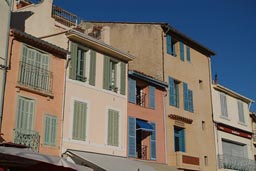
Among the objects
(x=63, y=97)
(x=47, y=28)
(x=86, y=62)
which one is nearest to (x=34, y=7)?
(x=47, y=28)

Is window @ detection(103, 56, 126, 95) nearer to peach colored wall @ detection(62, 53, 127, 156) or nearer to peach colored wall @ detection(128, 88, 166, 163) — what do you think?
peach colored wall @ detection(62, 53, 127, 156)

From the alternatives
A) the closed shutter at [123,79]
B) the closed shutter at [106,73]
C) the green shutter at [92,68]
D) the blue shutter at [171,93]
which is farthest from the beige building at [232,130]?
the green shutter at [92,68]

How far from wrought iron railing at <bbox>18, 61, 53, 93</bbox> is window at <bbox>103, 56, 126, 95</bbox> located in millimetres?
4232

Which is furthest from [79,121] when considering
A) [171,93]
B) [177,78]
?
[177,78]

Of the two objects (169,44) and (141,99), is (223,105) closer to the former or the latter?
(169,44)

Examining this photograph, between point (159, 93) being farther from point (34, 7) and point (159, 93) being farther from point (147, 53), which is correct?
point (34, 7)

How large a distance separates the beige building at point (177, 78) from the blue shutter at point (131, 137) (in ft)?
11.1

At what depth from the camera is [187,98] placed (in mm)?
29234

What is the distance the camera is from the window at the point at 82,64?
20.7 meters

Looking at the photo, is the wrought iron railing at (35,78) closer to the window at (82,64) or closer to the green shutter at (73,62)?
the green shutter at (73,62)

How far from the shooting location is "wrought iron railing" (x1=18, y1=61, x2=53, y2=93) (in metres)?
17.9

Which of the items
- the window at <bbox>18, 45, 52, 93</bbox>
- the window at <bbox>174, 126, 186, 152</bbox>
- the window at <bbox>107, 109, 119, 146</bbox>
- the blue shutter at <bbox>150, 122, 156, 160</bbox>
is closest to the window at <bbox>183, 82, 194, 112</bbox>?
the window at <bbox>174, 126, 186, 152</bbox>

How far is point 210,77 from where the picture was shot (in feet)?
108

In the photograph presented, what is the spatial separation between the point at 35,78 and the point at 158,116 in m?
9.80
